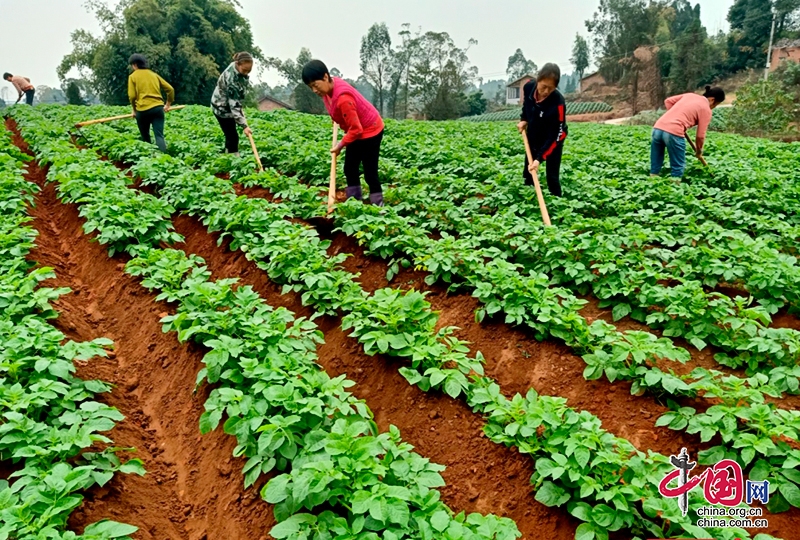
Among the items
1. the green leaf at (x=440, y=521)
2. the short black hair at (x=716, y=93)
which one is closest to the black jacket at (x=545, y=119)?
the short black hair at (x=716, y=93)

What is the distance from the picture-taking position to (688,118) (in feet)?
A: 23.4

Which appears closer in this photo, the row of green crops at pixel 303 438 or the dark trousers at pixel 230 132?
the row of green crops at pixel 303 438

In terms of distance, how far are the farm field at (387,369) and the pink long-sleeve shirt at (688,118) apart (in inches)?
66.7

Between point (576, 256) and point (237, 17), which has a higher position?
point (237, 17)

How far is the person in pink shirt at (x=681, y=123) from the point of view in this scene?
7098mm

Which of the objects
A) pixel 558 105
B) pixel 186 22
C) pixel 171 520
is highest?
pixel 186 22

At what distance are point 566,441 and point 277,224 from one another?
10.2ft

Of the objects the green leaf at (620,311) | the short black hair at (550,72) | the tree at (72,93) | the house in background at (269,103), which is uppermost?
the tree at (72,93)

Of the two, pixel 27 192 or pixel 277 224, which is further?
pixel 27 192

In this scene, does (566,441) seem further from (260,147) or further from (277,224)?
(260,147)

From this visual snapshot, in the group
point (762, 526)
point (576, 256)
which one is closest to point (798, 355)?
point (762, 526)

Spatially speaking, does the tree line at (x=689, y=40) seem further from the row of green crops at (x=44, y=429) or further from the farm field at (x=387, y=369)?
the row of green crops at (x=44, y=429)

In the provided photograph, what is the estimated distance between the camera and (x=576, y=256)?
4.38m

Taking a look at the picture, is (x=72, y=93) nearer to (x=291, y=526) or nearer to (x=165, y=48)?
(x=165, y=48)
